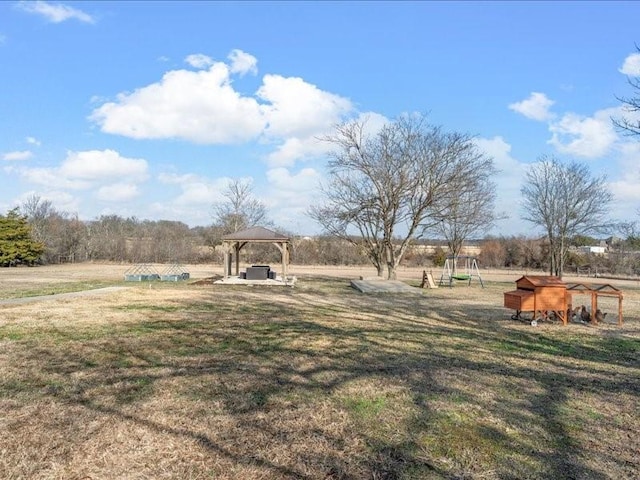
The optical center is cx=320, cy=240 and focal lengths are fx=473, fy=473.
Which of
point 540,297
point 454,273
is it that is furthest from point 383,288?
point 540,297

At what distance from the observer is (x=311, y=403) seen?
14.1 ft

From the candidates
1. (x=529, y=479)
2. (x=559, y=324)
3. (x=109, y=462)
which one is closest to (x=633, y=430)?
(x=529, y=479)

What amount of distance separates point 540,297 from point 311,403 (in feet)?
25.6

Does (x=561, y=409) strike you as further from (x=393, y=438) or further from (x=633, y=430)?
(x=393, y=438)

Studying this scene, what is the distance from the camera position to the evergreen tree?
1545 inches

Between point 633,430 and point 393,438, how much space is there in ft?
6.68

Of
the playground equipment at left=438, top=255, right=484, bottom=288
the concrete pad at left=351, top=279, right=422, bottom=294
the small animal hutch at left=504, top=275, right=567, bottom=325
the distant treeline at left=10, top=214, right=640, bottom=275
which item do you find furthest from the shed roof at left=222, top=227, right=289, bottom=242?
the distant treeline at left=10, top=214, right=640, bottom=275

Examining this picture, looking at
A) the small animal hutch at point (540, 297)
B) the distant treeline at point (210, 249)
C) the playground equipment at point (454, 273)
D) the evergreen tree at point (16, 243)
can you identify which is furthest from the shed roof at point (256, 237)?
the evergreen tree at point (16, 243)

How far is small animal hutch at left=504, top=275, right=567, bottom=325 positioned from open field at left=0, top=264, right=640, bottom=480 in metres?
1.49

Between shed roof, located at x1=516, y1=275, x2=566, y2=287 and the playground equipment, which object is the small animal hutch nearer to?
shed roof, located at x1=516, y1=275, x2=566, y2=287

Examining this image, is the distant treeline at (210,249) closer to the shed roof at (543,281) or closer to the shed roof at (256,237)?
the shed roof at (256,237)

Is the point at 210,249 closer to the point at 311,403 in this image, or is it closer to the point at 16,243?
the point at 16,243

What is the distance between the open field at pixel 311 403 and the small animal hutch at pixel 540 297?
4.89 feet

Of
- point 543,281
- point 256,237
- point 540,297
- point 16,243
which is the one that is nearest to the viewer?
point 540,297
